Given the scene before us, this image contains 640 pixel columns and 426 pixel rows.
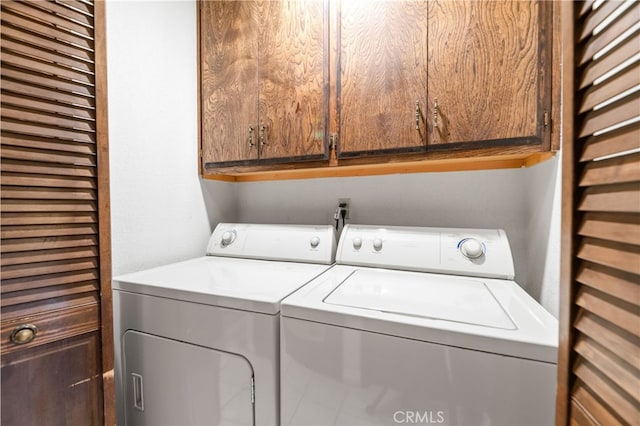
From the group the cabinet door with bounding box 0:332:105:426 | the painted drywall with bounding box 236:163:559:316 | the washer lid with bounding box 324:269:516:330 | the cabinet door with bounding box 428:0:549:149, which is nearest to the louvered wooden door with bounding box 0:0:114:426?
the cabinet door with bounding box 0:332:105:426

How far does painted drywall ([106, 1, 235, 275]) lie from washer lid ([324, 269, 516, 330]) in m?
0.97

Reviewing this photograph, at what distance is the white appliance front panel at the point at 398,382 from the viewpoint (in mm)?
625

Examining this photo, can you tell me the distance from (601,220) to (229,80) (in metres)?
1.58

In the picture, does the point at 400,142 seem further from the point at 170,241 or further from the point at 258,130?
the point at 170,241

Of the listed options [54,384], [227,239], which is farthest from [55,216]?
[227,239]

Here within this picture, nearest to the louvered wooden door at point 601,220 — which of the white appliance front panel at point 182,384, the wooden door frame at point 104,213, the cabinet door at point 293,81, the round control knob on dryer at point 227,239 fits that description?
the white appliance front panel at point 182,384

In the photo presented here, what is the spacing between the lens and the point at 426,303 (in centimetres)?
84

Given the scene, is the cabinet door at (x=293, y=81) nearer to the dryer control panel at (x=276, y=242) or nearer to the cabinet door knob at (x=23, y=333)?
the dryer control panel at (x=276, y=242)

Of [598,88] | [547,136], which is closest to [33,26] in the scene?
[598,88]

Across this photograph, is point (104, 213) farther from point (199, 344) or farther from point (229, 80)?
point (229, 80)

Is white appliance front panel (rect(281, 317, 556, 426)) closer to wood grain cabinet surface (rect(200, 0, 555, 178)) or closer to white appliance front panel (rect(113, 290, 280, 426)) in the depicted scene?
white appliance front panel (rect(113, 290, 280, 426))

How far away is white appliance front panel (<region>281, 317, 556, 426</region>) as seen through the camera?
625mm

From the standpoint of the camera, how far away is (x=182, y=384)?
987 millimetres

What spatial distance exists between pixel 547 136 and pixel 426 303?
0.73 m
